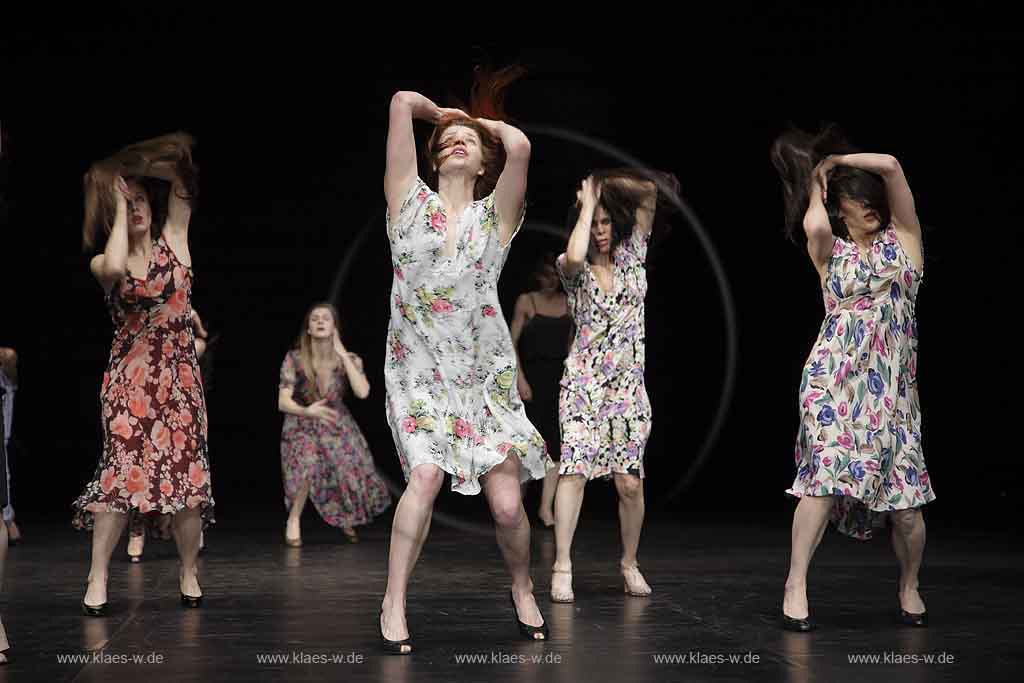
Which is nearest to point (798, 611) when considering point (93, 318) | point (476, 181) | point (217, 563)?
point (476, 181)

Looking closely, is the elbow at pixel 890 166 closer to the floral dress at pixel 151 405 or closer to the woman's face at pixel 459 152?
the woman's face at pixel 459 152

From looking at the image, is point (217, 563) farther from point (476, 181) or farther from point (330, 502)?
point (476, 181)

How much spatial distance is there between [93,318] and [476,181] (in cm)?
646

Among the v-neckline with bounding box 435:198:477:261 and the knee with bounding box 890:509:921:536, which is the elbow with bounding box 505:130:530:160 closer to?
the v-neckline with bounding box 435:198:477:261

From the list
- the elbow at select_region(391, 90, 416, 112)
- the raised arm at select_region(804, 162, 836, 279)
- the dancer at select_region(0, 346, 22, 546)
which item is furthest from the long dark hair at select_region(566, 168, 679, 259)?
the dancer at select_region(0, 346, 22, 546)

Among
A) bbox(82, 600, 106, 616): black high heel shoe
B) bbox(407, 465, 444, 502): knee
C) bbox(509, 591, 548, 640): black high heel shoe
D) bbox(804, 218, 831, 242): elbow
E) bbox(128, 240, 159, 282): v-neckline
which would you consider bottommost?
bbox(82, 600, 106, 616): black high heel shoe

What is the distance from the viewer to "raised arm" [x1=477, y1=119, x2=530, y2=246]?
387 cm

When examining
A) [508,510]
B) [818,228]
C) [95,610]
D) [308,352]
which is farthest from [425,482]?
[308,352]

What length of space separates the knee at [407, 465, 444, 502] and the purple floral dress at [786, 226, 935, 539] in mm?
1143

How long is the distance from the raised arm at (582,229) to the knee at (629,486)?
0.76 metres

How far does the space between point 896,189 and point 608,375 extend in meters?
1.33

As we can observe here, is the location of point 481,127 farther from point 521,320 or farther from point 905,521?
point 521,320

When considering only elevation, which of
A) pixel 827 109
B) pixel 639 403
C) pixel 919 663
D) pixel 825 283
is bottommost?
pixel 919 663

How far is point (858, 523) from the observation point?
4426mm
